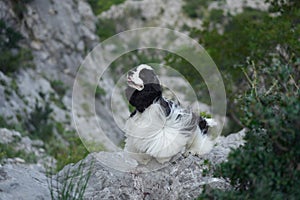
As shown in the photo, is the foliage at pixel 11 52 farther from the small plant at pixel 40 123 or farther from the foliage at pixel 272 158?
the foliage at pixel 272 158

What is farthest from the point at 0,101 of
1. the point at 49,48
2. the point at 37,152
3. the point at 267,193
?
the point at 267,193

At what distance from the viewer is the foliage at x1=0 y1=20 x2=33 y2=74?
16.9 meters

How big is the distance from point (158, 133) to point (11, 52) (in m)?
12.7

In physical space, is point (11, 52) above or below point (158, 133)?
below

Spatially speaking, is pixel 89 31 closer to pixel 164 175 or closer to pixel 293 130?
pixel 164 175

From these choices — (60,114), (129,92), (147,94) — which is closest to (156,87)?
(147,94)

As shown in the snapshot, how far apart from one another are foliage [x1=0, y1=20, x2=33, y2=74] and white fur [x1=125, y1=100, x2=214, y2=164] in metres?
11.4

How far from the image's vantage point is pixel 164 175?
660 cm

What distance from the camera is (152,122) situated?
5961 millimetres

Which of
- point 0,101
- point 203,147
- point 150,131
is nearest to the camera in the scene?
point 150,131

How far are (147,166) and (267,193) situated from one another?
1.99 m

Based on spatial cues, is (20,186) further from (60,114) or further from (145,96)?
(60,114)

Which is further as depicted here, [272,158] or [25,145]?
[25,145]

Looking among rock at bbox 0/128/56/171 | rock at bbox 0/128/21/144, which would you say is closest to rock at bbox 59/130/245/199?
rock at bbox 0/128/56/171
